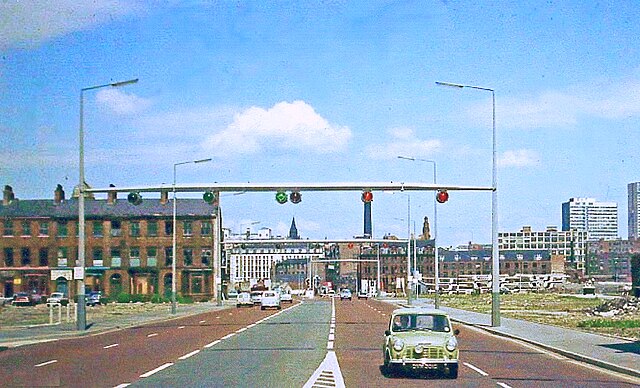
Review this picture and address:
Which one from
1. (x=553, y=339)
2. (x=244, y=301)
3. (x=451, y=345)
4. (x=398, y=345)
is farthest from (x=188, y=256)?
(x=451, y=345)

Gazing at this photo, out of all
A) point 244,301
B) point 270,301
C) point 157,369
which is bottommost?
point 244,301

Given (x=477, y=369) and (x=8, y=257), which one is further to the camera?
(x=8, y=257)

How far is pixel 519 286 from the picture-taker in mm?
167125

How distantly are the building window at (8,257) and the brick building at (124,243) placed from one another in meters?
0.39

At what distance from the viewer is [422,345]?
20.8 m

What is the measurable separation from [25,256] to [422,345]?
94186mm

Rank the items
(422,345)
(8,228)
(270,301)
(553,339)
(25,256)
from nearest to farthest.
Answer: (422,345), (553,339), (270,301), (25,256), (8,228)

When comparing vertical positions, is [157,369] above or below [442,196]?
below

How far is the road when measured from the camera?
20.6 m

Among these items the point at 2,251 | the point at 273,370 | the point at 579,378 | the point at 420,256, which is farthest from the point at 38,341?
the point at 420,256

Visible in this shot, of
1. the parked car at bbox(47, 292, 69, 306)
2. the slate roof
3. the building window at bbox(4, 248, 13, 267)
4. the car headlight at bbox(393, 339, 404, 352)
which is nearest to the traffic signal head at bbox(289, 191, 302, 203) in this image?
the car headlight at bbox(393, 339, 404, 352)

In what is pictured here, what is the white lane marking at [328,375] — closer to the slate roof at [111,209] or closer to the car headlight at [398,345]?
the car headlight at [398,345]

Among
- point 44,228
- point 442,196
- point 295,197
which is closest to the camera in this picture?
point 295,197

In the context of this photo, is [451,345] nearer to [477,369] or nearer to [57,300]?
[477,369]
